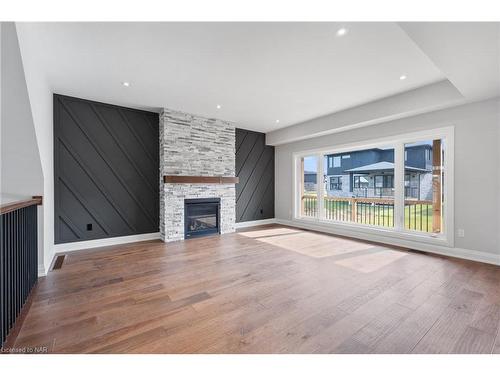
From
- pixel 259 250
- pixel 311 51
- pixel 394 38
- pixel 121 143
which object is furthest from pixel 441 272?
pixel 121 143

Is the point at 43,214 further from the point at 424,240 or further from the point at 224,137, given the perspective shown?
the point at 424,240

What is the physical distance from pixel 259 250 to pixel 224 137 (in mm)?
2854

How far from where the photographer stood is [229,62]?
9.09 feet

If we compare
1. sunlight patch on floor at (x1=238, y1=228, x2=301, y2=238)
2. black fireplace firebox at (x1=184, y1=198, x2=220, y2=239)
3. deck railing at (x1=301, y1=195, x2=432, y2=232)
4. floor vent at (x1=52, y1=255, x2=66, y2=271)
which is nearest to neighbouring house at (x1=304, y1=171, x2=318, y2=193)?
deck railing at (x1=301, y1=195, x2=432, y2=232)

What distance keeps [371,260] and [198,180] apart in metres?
3.55

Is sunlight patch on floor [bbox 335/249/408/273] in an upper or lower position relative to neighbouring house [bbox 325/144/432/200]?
lower

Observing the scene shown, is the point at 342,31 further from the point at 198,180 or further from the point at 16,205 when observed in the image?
the point at 198,180

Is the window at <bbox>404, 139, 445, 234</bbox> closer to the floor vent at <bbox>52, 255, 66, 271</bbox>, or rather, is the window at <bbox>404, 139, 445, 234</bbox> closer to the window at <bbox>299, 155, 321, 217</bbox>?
the window at <bbox>299, 155, 321, 217</bbox>

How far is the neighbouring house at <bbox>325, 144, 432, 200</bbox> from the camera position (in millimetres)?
4066

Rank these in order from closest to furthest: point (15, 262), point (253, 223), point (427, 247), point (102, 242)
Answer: point (15, 262) < point (427, 247) < point (102, 242) < point (253, 223)

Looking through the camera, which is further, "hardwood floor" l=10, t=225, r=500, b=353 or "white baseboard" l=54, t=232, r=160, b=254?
"white baseboard" l=54, t=232, r=160, b=254

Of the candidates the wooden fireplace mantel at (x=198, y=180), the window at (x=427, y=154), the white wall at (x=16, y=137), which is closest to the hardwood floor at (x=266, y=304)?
the white wall at (x=16, y=137)

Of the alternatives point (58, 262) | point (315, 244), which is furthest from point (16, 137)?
point (315, 244)
